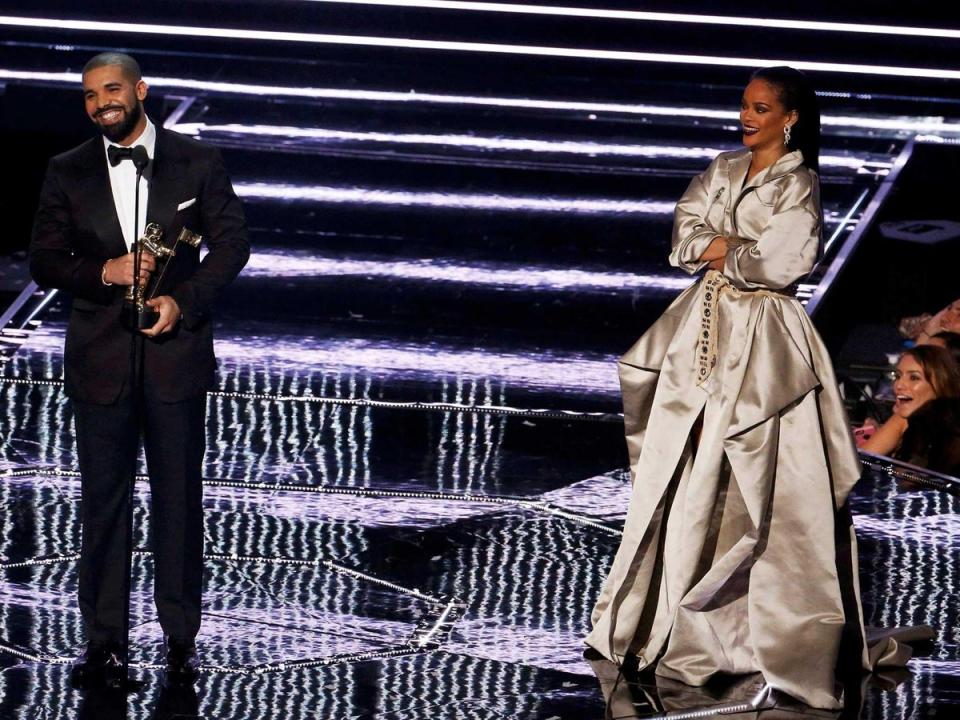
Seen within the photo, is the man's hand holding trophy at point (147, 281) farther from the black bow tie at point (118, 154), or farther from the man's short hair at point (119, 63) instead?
the man's short hair at point (119, 63)

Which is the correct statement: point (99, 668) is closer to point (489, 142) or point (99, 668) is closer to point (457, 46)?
point (489, 142)

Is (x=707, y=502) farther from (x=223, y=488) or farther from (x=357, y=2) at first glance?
(x=357, y=2)

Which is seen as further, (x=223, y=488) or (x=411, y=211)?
(x=411, y=211)

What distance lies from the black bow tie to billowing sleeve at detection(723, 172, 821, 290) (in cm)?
147

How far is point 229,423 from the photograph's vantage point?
6.43m

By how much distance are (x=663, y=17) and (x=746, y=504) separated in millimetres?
6466

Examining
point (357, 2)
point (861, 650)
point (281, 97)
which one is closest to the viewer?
point (861, 650)

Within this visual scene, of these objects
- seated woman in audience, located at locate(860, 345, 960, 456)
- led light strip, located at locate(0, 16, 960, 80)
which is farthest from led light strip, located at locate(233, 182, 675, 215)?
seated woman in audience, located at locate(860, 345, 960, 456)

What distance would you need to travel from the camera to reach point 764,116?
4156mm

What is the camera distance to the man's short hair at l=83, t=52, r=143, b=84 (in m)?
3.86

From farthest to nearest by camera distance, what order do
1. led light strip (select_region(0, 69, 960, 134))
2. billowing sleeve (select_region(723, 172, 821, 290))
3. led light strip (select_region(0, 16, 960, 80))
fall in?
led light strip (select_region(0, 16, 960, 80)) < led light strip (select_region(0, 69, 960, 134)) < billowing sleeve (select_region(723, 172, 821, 290))

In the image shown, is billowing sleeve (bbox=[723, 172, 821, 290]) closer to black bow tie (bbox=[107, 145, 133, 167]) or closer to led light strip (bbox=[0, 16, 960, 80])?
black bow tie (bbox=[107, 145, 133, 167])

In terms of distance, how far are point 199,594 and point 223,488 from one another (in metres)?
1.61

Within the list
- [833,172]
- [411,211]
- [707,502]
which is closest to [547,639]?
[707,502]
